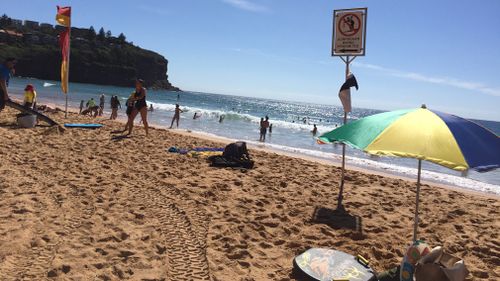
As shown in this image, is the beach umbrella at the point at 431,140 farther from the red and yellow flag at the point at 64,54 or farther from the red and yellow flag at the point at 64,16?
the red and yellow flag at the point at 64,16

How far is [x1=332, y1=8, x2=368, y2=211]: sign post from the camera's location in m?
5.98

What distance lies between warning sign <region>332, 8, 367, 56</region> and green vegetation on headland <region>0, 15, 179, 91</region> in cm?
9658

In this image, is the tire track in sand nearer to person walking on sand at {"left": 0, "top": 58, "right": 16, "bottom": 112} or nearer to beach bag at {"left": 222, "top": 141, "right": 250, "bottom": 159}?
beach bag at {"left": 222, "top": 141, "right": 250, "bottom": 159}

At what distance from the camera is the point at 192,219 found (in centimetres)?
496

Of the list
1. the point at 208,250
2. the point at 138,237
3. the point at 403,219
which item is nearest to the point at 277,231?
the point at 208,250

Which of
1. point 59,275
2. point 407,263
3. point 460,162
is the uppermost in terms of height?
point 460,162

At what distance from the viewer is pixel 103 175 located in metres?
6.62

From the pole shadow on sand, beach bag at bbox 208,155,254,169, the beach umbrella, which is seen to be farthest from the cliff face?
the beach umbrella

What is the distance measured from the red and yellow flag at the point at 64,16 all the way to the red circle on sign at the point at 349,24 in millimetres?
10247

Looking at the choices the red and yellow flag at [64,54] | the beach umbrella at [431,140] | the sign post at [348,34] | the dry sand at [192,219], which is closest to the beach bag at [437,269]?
the beach umbrella at [431,140]

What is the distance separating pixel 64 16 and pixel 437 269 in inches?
532

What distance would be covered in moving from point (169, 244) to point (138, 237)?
389 millimetres

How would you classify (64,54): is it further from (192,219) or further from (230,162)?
(192,219)

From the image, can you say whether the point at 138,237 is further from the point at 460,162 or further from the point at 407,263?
the point at 460,162
